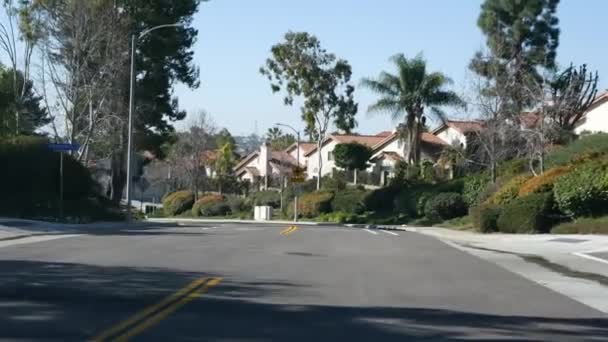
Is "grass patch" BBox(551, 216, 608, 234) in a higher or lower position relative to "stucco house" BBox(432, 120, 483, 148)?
lower

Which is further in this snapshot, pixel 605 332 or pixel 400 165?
pixel 400 165

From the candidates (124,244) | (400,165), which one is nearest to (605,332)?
(124,244)

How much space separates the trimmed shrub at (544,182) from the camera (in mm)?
Result: 38094

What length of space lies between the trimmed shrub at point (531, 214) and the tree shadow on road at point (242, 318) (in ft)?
67.7

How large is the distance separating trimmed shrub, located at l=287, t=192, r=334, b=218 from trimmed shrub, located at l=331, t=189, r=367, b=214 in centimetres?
56

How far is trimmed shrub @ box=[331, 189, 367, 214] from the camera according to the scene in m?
67.1

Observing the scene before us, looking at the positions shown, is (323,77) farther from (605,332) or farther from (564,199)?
(605,332)

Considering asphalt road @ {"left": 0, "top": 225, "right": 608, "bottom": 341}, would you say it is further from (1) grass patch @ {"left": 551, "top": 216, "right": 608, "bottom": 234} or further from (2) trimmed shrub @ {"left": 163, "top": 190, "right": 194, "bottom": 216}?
(2) trimmed shrub @ {"left": 163, "top": 190, "right": 194, "bottom": 216}

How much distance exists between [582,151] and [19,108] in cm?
2797

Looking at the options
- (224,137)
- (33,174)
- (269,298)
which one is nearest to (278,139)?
(224,137)

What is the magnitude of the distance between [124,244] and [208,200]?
53094mm

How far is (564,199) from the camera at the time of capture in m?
35.0

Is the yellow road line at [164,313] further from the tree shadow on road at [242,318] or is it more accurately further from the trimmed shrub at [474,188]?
the trimmed shrub at [474,188]

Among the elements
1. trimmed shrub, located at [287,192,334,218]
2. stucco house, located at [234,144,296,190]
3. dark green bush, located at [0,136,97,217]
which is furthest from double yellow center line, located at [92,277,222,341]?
stucco house, located at [234,144,296,190]
